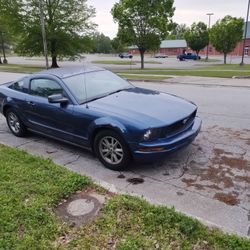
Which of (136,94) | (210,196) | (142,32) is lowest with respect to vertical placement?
(210,196)

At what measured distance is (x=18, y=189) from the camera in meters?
3.75

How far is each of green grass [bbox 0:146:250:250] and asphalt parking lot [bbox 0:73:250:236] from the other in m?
0.26

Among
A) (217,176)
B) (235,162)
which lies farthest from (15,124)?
(235,162)

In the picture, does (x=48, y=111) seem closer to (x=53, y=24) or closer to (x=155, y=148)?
(x=155, y=148)

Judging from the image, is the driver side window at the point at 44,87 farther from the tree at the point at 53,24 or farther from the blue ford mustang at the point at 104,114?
the tree at the point at 53,24

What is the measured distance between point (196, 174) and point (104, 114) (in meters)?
1.53

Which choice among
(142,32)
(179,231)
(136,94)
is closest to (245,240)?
(179,231)

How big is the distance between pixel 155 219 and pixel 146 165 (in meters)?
1.60

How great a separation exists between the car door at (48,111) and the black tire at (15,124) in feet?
1.44

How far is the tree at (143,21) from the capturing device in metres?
29.5

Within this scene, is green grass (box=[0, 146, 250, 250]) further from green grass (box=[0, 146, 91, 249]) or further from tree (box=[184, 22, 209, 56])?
tree (box=[184, 22, 209, 56])

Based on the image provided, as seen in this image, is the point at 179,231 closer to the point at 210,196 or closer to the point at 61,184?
the point at 210,196

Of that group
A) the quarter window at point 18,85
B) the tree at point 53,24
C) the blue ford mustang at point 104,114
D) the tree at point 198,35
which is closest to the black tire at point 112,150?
the blue ford mustang at point 104,114

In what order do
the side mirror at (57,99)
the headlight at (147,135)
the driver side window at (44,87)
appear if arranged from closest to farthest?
1. the headlight at (147,135)
2. the side mirror at (57,99)
3. the driver side window at (44,87)
